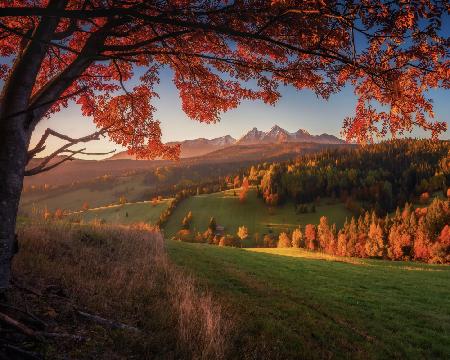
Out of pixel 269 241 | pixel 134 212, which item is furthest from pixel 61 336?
pixel 134 212

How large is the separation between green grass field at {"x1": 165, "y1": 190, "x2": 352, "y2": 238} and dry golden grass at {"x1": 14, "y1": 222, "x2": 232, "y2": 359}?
130 metres

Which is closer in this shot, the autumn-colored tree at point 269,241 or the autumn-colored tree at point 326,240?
the autumn-colored tree at point 326,240

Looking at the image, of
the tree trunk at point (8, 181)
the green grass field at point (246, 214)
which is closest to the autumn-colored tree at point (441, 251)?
the green grass field at point (246, 214)

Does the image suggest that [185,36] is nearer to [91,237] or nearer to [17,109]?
[17,109]

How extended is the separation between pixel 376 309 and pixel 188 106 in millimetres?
11173

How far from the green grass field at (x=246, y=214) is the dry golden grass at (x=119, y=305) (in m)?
130

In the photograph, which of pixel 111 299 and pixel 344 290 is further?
pixel 344 290

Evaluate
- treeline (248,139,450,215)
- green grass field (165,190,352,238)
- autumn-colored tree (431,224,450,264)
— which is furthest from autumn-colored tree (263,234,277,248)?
autumn-colored tree (431,224,450,264)

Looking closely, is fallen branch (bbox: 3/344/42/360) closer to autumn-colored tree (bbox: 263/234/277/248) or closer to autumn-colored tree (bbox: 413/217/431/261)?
autumn-colored tree (bbox: 413/217/431/261)

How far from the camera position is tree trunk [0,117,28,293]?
17.5 ft

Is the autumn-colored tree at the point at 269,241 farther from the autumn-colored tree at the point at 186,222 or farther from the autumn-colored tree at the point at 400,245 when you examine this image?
the autumn-colored tree at the point at 400,245

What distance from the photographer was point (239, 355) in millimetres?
6031

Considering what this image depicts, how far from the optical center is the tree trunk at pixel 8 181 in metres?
5.33

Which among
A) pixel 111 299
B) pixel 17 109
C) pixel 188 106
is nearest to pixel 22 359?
pixel 111 299
